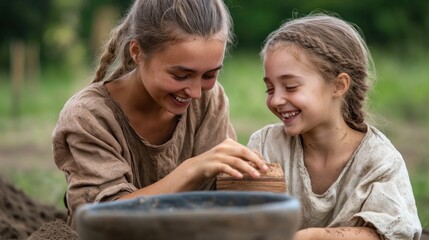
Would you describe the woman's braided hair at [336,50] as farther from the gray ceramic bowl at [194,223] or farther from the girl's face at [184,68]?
the gray ceramic bowl at [194,223]

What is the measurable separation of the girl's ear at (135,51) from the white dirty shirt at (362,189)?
74cm

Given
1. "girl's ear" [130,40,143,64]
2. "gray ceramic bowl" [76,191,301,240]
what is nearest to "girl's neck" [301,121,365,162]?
"girl's ear" [130,40,143,64]

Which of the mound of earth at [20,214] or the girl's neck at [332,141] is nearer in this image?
the girl's neck at [332,141]

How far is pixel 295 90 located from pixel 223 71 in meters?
5.58

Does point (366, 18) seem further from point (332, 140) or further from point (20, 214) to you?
point (332, 140)

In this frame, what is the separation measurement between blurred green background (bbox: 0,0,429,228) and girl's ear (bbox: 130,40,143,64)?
1.03m

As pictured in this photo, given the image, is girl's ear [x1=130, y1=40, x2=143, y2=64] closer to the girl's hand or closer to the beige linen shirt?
the beige linen shirt

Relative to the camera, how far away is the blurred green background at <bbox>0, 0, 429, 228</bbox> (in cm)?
1105

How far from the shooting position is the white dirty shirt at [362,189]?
466cm

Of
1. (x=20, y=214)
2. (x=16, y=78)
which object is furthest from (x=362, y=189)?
(x=16, y=78)

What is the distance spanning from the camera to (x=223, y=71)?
33.8 feet

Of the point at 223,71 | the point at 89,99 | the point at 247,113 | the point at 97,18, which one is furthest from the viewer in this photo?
the point at 97,18

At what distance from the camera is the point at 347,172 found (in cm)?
488

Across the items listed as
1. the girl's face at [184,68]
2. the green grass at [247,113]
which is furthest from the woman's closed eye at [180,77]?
the green grass at [247,113]
